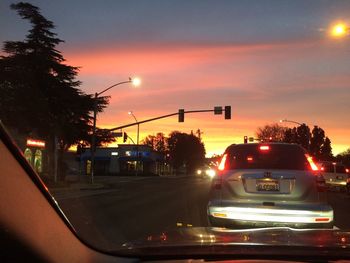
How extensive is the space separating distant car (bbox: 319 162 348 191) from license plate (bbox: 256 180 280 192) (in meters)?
25.0

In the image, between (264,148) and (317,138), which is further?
(317,138)

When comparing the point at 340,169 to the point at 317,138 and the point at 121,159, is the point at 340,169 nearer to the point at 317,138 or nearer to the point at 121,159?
the point at 121,159

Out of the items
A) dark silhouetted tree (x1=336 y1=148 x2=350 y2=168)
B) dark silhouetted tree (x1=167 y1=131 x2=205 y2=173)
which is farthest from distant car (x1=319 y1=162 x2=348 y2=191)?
dark silhouetted tree (x1=167 y1=131 x2=205 y2=173)

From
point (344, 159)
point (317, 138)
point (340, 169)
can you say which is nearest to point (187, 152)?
point (317, 138)

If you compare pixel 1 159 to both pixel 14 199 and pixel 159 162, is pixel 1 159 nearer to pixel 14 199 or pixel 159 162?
pixel 14 199

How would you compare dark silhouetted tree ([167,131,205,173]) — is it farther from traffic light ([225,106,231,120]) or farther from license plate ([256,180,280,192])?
license plate ([256,180,280,192])

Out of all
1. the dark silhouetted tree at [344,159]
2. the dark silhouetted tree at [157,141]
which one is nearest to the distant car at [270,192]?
the dark silhouetted tree at [344,159]

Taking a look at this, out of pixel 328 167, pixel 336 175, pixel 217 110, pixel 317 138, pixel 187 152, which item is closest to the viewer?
pixel 336 175

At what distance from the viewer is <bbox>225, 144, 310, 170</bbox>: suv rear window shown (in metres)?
8.66

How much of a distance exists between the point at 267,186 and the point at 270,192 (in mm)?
108

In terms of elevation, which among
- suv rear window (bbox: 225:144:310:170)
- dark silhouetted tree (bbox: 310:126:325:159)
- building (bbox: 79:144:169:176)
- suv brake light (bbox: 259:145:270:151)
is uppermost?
dark silhouetted tree (bbox: 310:126:325:159)

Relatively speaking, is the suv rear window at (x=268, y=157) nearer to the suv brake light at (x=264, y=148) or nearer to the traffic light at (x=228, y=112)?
the suv brake light at (x=264, y=148)

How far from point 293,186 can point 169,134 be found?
462ft

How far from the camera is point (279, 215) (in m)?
8.25
